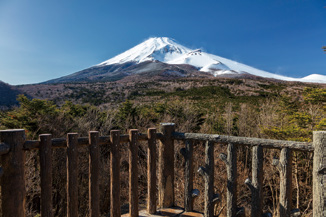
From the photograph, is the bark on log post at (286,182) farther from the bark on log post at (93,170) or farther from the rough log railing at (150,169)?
the bark on log post at (93,170)

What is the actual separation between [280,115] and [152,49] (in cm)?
14581

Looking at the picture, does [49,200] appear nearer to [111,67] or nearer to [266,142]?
[266,142]

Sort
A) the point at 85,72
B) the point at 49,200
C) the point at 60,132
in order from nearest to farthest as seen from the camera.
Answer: the point at 49,200, the point at 60,132, the point at 85,72

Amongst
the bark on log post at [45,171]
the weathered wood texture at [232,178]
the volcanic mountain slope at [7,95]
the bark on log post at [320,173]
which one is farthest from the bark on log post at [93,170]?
the volcanic mountain slope at [7,95]

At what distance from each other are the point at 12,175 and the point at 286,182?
8.43 feet

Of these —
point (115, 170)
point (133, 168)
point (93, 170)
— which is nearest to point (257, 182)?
point (133, 168)

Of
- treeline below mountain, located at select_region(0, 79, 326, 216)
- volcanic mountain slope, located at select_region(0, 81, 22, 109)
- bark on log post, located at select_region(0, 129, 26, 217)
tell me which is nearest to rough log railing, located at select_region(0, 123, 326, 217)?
bark on log post, located at select_region(0, 129, 26, 217)

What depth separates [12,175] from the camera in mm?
1740

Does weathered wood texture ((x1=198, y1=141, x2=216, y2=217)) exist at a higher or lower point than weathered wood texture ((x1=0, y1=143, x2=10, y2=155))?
lower

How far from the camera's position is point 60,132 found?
6.88 meters

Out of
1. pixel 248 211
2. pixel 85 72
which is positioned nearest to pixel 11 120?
pixel 248 211

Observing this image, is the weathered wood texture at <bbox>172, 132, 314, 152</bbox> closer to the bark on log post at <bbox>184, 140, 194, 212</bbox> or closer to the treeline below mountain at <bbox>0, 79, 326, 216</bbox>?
the bark on log post at <bbox>184, 140, 194, 212</bbox>

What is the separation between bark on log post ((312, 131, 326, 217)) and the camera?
6.08 ft

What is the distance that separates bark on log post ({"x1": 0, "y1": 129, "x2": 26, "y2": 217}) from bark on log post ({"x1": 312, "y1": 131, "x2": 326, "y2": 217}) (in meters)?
2.69
